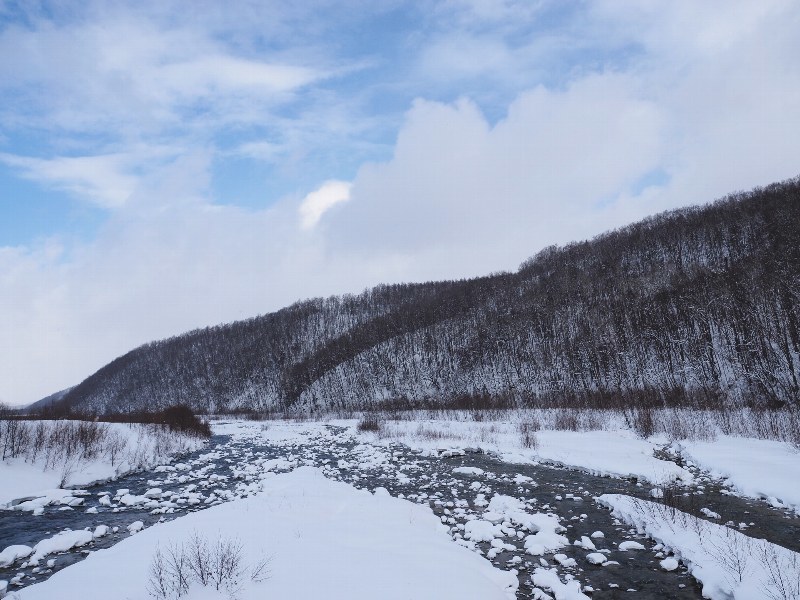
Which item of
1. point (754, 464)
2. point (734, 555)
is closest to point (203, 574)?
point (734, 555)

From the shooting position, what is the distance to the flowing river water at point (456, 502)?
300 inches

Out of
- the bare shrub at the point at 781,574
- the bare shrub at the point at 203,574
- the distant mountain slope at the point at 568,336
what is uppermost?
the distant mountain slope at the point at 568,336

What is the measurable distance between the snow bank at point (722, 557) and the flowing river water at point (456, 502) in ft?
0.99

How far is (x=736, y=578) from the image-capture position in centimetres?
634

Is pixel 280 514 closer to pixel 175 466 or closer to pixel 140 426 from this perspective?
pixel 175 466

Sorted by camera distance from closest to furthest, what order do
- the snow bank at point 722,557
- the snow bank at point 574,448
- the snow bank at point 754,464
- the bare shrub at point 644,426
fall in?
the snow bank at point 722,557, the snow bank at point 754,464, the snow bank at point 574,448, the bare shrub at point 644,426

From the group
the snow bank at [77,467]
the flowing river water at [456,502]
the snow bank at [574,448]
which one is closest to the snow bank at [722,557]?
the flowing river water at [456,502]

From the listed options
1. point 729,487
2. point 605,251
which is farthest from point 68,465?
point 605,251

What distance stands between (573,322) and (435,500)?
72.1 meters

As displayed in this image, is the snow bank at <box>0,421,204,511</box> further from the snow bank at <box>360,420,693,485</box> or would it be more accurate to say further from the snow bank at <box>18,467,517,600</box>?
the snow bank at <box>360,420,693,485</box>

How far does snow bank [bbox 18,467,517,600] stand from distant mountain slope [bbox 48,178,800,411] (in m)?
28.3

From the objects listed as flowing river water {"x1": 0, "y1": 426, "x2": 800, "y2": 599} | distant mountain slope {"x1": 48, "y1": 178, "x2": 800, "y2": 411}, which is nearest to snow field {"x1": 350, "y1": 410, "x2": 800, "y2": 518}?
flowing river water {"x1": 0, "y1": 426, "x2": 800, "y2": 599}

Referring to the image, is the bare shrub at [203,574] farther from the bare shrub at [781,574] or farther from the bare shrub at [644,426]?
the bare shrub at [644,426]

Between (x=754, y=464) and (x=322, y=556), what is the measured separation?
1402 cm
